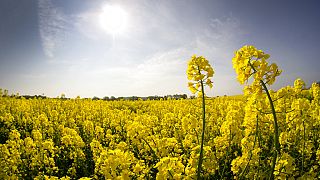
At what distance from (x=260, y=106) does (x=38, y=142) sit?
195 inches

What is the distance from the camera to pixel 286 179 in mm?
3736

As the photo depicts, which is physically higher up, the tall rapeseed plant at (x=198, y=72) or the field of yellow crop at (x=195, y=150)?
the tall rapeseed plant at (x=198, y=72)

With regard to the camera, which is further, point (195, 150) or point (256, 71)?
point (195, 150)

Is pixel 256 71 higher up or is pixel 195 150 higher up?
pixel 256 71

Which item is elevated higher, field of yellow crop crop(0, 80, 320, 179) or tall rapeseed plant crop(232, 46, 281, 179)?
tall rapeseed plant crop(232, 46, 281, 179)

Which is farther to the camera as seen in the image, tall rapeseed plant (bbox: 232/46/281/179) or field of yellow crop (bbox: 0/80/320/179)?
field of yellow crop (bbox: 0/80/320/179)

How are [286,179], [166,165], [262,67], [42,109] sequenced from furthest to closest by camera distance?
1. [42,109]
2. [286,179]
3. [166,165]
4. [262,67]

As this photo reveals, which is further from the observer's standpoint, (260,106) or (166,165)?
(260,106)

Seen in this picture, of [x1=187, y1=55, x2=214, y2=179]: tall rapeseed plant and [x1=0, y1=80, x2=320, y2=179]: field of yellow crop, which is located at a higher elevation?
[x1=187, y1=55, x2=214, y2=179]: tall rapeseed plant

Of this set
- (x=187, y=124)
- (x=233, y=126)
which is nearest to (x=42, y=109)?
(x=187, y=124)

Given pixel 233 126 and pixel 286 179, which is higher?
pixel 233 126

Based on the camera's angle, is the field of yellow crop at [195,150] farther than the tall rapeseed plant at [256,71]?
Yes

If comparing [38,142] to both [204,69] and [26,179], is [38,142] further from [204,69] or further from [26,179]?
[204,69]

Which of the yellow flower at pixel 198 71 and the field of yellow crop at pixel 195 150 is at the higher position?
the yellow flower at pixel 198 71
